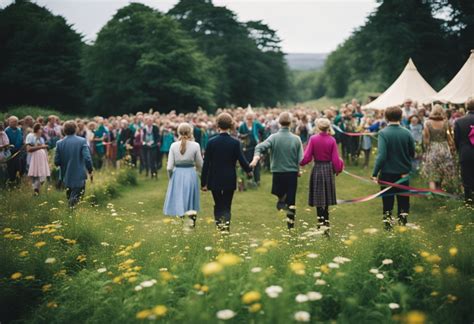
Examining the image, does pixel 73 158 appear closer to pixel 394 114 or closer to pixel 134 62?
pixel 394 114

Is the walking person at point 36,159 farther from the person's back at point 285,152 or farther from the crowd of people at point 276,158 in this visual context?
the person's back at point 285,152

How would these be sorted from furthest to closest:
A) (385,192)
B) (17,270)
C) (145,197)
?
1. (145,197)
2. (385,192)
3. (17,270)

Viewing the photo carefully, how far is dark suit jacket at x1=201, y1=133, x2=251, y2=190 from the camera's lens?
7.81 meters

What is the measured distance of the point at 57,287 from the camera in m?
5.25

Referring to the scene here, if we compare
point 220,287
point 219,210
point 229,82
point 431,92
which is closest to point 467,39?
point 431,92

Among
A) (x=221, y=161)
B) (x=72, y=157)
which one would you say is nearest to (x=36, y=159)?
(x=72, y=157)

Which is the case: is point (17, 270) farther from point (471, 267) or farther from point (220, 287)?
point (471, 267)

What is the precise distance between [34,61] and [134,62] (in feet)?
39.0

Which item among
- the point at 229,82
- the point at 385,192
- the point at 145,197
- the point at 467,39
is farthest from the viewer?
the point at 229,82

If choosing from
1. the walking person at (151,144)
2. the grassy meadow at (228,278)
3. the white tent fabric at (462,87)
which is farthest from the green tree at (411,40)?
the grassy meadow at (228,278)

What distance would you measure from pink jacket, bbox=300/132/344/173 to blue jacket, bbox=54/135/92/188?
172 inches

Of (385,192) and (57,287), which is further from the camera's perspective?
(385,192)

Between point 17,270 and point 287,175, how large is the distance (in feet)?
15.1

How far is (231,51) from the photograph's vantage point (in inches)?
2479
